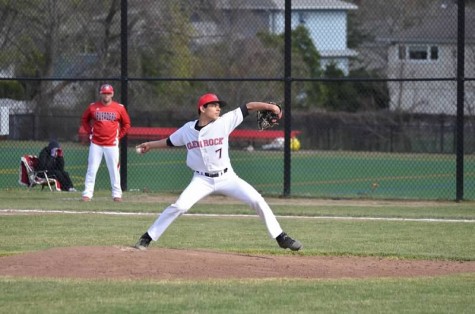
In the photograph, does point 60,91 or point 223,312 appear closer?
point 223,312

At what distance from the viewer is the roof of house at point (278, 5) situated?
33.1 m

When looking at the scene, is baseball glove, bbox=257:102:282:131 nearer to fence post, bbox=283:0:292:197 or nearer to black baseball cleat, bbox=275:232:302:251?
black baseball cleat, bbox=275:232:302:251

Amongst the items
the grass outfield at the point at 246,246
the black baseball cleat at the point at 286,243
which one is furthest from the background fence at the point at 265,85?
the black baseball cleat at the point at 286,243

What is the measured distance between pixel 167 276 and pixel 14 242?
3.83 metres

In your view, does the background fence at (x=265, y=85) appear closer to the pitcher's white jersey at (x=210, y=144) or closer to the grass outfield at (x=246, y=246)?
the grass outfield at (x=246, y=246)

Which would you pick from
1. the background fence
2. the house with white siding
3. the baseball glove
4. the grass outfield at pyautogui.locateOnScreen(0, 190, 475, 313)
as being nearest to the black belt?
the baseball glove

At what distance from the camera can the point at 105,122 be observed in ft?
62.6

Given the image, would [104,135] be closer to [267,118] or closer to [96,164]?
[96,164]

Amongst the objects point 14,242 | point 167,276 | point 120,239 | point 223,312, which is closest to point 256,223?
point 120,239

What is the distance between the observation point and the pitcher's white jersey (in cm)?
1155

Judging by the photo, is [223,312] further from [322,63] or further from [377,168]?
[322,63]

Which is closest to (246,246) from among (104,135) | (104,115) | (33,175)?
(104,135)

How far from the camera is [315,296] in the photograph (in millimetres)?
9125

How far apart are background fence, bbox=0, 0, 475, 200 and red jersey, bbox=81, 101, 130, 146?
210cm
